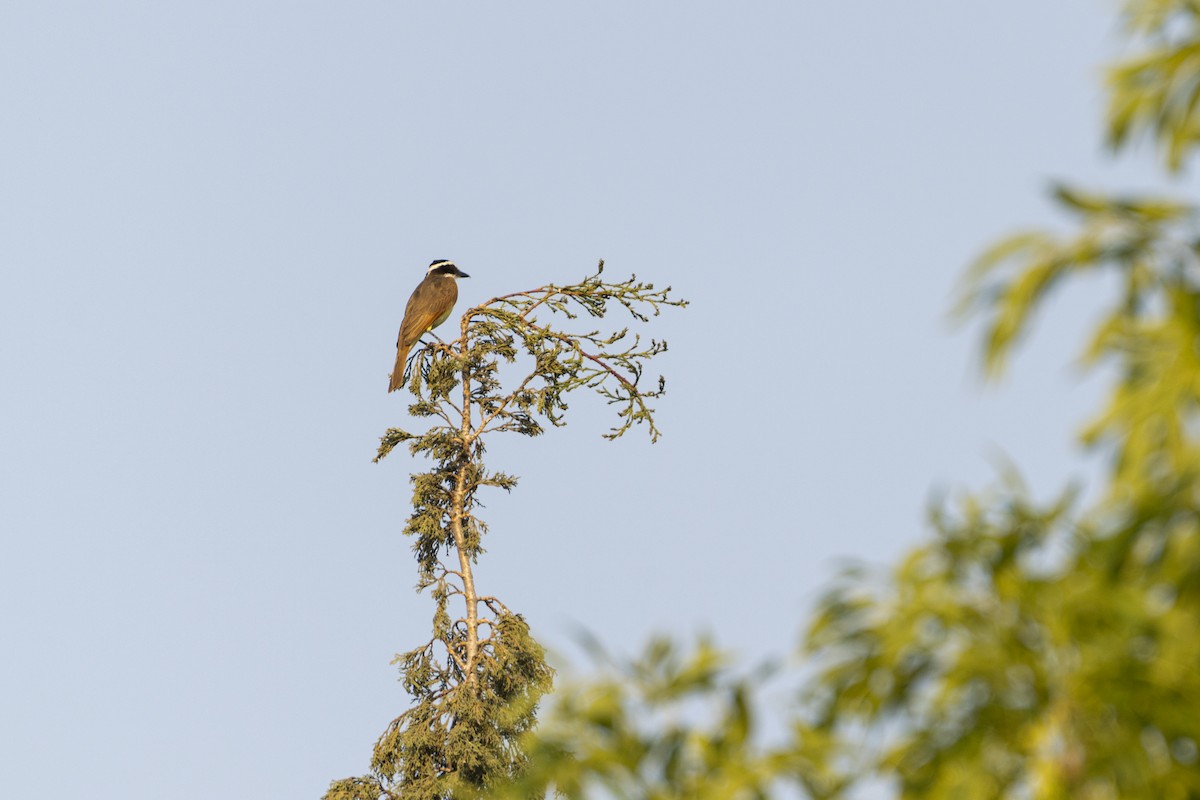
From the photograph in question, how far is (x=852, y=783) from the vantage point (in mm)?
3180

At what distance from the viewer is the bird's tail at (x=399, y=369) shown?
1375 centimetres

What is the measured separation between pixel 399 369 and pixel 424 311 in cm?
71

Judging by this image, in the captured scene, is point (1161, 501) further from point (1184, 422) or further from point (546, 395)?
point (546, 395)

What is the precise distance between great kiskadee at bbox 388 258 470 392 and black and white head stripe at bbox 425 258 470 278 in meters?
0.11

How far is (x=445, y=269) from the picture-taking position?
16.1 meters

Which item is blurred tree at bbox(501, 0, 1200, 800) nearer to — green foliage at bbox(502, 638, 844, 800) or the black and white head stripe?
green foliage at bbox(502, 638, 844, 800)

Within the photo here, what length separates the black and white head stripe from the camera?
1593 centimetres

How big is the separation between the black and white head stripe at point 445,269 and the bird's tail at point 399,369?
2.00 metres

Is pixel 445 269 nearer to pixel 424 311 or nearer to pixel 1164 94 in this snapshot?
pixel 424 311

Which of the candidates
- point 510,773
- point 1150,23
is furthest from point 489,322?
point 1150,23

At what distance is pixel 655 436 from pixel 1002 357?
952 centimetres

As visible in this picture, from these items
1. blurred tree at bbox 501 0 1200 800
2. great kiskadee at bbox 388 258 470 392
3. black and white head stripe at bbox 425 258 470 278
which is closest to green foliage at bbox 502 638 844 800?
blurred tree at bbox 501 0 1200 800

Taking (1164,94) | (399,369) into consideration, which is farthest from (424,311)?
(1164,94)

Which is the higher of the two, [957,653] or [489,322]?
[489,322]
